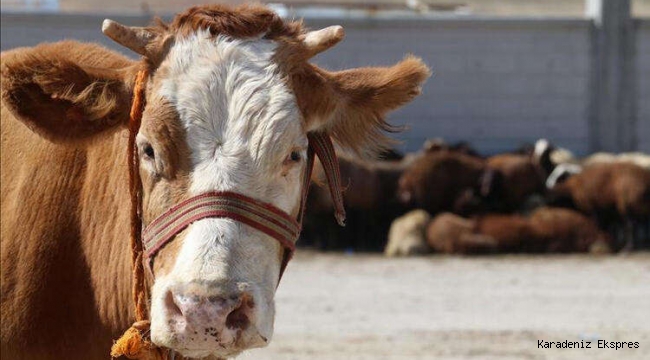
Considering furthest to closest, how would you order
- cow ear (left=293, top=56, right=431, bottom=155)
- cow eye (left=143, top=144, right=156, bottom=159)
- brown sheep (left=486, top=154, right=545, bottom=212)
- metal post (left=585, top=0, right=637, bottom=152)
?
metal post (left=585, top=0, right=637, bottom=152), brown sheep (left=486, top=154, right=545, bottom=212), cow ear (left=293, top=56, right=431, bottom=155), cow eye (left=143, top=144, right=156, bottom=159)

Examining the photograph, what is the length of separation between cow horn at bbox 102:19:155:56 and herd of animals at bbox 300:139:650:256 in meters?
11.1

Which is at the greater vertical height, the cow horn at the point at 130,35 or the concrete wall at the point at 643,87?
the cow horn at the point at 130,35

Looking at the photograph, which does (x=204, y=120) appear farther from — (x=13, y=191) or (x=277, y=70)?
(x=13, y=191)

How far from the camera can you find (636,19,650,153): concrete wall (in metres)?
18.8

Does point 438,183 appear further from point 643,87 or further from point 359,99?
point 359,99

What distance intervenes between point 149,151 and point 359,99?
2.91 feet

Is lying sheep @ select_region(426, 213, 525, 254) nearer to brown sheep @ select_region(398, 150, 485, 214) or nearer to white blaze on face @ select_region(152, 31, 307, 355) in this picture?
brown sheep @ select_region(398, 150, 485, 214)

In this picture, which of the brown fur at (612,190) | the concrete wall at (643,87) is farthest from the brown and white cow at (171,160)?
the concrete wall at (643,87)

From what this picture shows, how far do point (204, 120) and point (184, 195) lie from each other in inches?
9.8

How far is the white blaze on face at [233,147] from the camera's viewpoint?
3346 mm

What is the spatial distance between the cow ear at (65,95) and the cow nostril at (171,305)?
861 mm

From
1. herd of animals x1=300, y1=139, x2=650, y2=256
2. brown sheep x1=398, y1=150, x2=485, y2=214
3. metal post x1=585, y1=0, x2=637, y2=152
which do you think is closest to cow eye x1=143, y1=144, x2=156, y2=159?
herd of animals x1=300, y1=139, x2=650, y2=256

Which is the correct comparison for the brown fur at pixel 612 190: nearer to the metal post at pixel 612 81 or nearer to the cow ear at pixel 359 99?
the metal post at pixel 612 81

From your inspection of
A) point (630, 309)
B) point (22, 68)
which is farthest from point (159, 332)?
point (630, 309)
